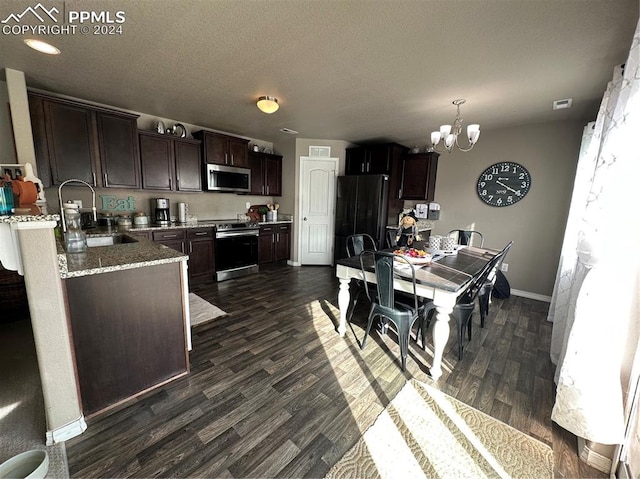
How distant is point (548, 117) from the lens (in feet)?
10.8

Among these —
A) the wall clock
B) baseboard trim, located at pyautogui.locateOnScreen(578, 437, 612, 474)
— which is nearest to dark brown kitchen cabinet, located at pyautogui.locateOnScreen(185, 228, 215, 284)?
baseboard trim, located at pyautogui.locateOnScreen(578, 437, 612, 474)

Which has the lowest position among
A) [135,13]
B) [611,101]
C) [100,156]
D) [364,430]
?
[364,430]

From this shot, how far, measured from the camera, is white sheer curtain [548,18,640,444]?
1.25 m

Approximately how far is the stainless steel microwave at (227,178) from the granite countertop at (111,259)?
232 centimetres

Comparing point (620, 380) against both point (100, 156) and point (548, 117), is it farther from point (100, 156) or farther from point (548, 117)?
point (100, 156)

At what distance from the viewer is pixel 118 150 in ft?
10.6

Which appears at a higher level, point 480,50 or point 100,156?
point 480,50

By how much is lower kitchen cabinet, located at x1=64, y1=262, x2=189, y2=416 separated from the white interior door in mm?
3405

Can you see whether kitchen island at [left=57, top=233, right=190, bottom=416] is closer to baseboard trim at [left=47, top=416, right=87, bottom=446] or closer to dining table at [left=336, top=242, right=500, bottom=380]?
baseboard trim at [left=47, top=416, right=87, bottom=446]

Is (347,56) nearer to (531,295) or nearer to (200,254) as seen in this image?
(200,254)

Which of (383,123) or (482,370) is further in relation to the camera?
(383,123)

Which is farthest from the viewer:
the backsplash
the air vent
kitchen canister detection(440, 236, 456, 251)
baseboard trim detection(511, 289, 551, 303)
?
baseboard trim detection(511, 289, 551, 303)

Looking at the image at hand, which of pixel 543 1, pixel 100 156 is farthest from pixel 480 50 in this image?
pixel 100 156

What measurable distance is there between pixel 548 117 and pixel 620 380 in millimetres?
3307
